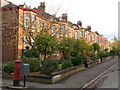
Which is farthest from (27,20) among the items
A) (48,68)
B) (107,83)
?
(107,83)

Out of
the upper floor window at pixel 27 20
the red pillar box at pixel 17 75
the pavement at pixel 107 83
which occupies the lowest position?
the pavement at pixel 107 83

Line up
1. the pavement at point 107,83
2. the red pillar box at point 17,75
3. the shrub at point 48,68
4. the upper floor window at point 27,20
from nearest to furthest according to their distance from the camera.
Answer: the red pillar box at point 17,75 < the pavement at point 107,83 < the shrub at point 48,68 < the upper floor window at point 27,20

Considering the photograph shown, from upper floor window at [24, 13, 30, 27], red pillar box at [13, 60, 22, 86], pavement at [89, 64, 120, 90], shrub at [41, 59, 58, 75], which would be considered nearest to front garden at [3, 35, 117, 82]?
shrub at [41, 59, 58, 75]

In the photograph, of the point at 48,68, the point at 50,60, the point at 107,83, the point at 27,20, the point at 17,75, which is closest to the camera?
the point at 17,75

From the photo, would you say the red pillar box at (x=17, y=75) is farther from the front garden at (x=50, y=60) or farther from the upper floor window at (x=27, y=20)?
the upper floor window at (x=27, y=20)

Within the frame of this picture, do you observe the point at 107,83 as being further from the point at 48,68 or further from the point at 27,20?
the point at 27,20

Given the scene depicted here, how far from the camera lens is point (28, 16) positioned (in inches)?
929

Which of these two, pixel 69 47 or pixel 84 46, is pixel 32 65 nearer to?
pixel 69 47

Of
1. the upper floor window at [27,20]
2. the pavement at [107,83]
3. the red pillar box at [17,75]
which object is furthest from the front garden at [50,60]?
the upper floor window at [27,20]

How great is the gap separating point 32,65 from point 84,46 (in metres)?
10.5

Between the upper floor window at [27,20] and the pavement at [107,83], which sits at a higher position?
the upper floor window at [27,20]

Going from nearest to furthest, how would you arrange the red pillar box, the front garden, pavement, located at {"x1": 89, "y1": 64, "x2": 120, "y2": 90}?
the red pillar box < pavement, located at {"x1": 89, "y1": 64, "x2": 120, "y2": 90} < the front garden

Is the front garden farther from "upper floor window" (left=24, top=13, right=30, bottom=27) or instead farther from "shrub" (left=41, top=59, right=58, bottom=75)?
"upper floor window" (left=24, top=13, right=30, bottom=27)

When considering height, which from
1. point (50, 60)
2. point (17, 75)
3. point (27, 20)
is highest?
point (27, 20)
